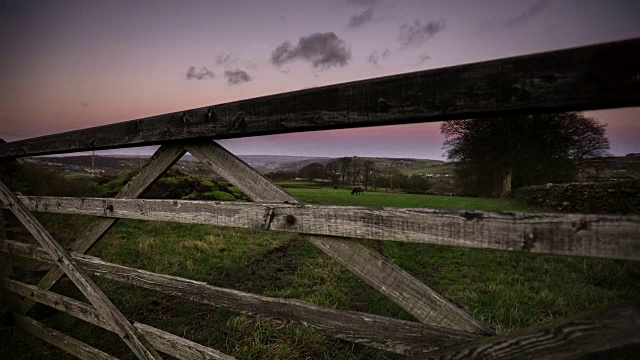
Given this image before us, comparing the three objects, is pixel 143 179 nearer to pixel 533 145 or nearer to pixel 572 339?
pixel 572 339

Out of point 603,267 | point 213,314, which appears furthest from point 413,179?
point 213,314

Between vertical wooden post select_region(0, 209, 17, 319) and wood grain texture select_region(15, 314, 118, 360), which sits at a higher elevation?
vertical wooden post select_region(0, 209, 17, 319)

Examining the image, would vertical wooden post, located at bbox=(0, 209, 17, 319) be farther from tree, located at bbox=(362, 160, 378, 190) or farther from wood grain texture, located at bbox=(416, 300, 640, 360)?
tree, located at bbox=(362, 160, 378, 190)

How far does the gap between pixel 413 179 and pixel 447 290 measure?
35.4 m

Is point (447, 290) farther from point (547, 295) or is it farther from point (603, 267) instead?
point (603, 267)

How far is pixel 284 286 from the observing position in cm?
530

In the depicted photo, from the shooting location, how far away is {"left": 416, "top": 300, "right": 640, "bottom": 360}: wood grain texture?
3.25ft

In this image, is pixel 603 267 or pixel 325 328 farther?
pixel 603 267

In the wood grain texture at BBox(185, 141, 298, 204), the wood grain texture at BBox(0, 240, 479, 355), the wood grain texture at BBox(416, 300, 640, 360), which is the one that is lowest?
the wood grain texture at BBox(0, 240, 479, 355)

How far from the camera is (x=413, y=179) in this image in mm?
39250

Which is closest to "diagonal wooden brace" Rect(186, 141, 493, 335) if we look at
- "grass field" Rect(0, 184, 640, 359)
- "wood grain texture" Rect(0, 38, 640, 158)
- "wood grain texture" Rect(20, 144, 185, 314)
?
"wood grain texture" Rect(0, 38, 640, 158)

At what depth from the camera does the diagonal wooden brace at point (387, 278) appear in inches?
51.6

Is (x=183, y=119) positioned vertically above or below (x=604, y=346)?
above

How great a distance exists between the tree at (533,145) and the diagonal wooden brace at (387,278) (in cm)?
1894
